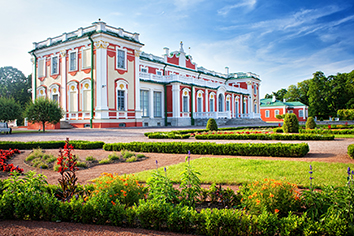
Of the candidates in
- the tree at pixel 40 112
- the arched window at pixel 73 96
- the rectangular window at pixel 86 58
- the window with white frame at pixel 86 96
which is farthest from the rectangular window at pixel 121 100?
the tree at pixel 40 112

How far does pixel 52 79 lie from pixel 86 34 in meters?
7.08

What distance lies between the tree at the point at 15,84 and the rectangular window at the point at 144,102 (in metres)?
22.5

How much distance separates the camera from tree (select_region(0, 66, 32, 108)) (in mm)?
41881

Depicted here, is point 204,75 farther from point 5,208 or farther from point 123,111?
point 5,208

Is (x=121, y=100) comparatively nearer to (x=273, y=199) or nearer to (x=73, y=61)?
(x=73, y=61)

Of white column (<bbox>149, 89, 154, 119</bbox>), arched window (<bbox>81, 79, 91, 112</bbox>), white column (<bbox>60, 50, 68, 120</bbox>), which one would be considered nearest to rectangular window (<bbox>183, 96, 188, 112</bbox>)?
white column (<bbox>149, 89, 154, 119</bbox>)

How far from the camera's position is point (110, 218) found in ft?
11.5

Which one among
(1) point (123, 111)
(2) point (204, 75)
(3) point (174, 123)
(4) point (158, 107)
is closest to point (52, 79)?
(1) point (123, 111)

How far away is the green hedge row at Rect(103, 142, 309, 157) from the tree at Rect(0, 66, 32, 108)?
37.7 metres

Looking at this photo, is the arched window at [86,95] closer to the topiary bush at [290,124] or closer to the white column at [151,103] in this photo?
the white column at [151,103]

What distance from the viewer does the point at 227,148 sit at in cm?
918

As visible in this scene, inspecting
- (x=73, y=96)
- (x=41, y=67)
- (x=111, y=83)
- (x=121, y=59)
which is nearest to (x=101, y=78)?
(x=111, y=83)

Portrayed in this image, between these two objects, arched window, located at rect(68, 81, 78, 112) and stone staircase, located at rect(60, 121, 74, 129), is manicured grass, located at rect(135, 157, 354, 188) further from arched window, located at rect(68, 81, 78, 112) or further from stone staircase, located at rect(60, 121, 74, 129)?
arched window, located at rect(68, 81, 78, 112)

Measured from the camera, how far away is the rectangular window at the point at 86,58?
81.5 feet
